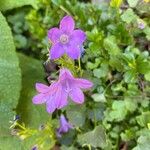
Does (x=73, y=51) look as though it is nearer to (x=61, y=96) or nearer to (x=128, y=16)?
(x=61, y=96)

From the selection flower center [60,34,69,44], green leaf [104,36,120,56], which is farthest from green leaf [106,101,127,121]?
flower center [60,34,69,44]

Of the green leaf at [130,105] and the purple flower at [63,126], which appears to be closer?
the green leaf at [130,105]

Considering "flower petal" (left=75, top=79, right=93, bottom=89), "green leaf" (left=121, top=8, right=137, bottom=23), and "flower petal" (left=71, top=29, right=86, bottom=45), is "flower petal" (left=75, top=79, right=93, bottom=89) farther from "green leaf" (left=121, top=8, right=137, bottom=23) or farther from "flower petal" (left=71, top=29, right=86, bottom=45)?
"green leaf" (left=121, top=8, right=137, bottom=23)

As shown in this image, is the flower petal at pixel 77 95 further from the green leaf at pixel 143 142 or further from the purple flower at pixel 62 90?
the green leaf at pixel 143 142

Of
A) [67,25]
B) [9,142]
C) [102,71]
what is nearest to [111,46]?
[102,71]

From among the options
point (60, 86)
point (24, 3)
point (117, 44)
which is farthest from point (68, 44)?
point (24, 3)

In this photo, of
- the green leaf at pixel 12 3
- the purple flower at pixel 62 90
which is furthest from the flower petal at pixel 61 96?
the green leaf at pixel 12 3
